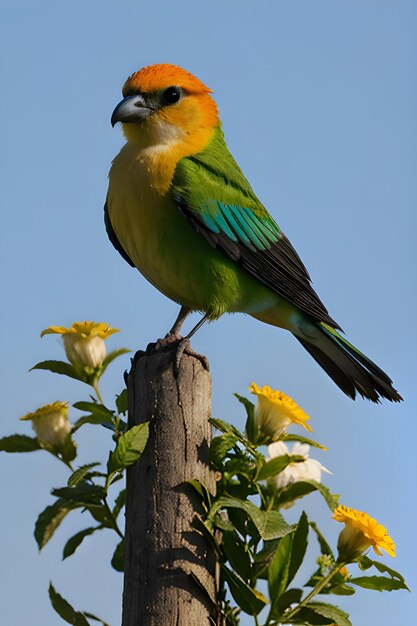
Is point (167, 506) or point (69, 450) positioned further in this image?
point (69, 450)

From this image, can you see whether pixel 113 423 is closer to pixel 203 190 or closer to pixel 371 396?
pixel 203 190

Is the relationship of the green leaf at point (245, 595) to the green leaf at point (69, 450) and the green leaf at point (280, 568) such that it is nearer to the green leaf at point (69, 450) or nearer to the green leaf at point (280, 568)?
the green leaf at point (280, 568)

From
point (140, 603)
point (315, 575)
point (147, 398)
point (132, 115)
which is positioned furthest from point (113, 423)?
point (132, 115)

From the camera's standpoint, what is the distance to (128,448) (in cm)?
348

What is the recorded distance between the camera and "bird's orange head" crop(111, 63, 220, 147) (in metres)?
4.95

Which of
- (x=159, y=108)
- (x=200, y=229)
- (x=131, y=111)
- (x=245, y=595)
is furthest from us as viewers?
(x=159, y=108)

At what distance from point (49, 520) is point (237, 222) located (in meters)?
2.18

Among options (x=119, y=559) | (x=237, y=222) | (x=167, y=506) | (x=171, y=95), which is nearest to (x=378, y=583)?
(x=167, y=506)

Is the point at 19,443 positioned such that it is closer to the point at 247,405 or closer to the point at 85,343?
the point at 85,343

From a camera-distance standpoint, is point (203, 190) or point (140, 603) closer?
point (140, 603)

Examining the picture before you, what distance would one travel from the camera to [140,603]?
3.37 meters

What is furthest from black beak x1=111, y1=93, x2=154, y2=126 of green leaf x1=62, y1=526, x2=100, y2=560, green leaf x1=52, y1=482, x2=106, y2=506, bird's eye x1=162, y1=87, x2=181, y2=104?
green leaf x1=62, y1=526, x2=100, y2=560

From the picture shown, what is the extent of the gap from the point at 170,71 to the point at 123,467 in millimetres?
2594

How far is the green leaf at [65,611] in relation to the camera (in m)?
3.52
